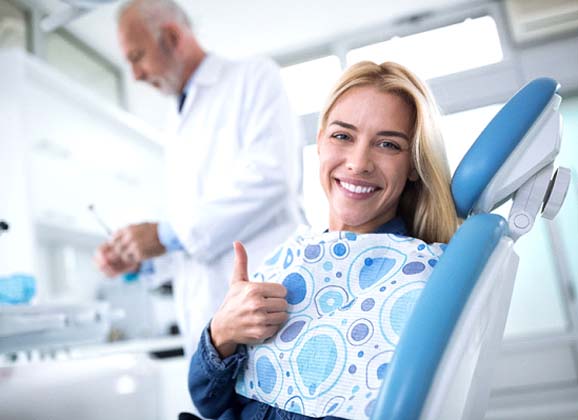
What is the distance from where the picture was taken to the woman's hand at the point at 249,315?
800 mm

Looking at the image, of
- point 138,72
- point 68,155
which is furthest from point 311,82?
point 68,155

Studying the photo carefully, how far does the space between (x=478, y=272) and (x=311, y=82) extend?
789 millimetres

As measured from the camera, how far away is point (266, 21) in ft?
7.21

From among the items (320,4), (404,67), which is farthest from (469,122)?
(320,4)

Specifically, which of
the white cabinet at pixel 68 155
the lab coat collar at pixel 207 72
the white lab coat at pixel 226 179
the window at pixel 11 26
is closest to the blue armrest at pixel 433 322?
the white lab coat at pixel 226 179

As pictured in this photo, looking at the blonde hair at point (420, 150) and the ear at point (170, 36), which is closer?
the blonde hair at point (420, 150)

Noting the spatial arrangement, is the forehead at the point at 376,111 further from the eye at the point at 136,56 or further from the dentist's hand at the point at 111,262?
the eye at the point at 136,56

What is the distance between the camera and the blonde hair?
854 millimetres

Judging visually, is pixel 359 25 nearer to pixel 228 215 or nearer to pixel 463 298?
pixel 228 215

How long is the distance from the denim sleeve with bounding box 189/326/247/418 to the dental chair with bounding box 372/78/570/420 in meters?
0.36

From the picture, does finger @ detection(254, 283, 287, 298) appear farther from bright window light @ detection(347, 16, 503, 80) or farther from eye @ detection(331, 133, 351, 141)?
bright window light @ detection(347, 16, 503, 80)

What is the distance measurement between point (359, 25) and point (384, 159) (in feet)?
2.27

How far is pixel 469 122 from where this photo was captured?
3.26 ft

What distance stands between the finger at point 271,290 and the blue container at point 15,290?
3.13 feet
